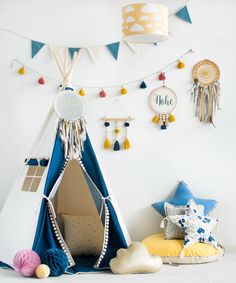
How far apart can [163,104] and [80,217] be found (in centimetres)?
109

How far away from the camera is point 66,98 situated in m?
4.53

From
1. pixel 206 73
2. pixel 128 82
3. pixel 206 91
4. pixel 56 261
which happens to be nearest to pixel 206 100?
pixel 206 91

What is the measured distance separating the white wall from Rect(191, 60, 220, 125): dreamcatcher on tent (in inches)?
2.0

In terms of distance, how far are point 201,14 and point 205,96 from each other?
633mm

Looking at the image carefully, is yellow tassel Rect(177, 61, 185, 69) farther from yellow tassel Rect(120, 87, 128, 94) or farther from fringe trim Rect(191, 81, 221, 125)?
yellow tassel Rect(120, 87, 128, 94)

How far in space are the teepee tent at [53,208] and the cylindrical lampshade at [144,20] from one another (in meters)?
0.77

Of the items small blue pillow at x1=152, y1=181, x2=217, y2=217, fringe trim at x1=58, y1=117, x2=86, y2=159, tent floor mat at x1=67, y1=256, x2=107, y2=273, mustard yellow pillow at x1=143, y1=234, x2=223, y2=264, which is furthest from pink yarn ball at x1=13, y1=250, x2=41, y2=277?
small blue pillow at x1=152, y1=181, x2=217, y2=217

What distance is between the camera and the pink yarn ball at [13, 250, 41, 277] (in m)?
4.17

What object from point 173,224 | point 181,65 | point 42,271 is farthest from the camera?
point 181,65

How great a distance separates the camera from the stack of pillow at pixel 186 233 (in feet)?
15.0

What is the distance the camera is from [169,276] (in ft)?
13.9

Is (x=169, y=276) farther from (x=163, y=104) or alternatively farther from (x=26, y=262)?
(x=163, y=104)

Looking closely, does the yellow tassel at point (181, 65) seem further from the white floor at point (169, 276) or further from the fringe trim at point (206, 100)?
the white floor at point (169, 276)

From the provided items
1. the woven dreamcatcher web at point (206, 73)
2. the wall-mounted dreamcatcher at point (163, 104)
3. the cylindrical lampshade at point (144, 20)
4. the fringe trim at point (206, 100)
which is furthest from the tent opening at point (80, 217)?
the cylindrical lampshade at point (144, 20)
